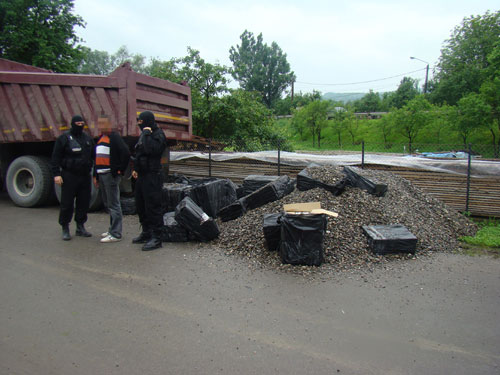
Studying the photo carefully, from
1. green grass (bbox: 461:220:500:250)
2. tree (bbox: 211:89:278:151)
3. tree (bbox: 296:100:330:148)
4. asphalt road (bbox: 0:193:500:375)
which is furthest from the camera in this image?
tree (bbox: 296:100:330:148)

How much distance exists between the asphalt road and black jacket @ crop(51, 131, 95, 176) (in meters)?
1.31

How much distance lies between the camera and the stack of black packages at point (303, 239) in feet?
14.4

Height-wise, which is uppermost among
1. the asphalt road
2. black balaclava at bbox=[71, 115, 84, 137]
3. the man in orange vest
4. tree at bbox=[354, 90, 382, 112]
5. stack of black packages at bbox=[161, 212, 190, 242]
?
tree at bbox=[354, 90, 382, 112]

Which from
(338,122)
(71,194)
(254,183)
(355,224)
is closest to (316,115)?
(338,122)

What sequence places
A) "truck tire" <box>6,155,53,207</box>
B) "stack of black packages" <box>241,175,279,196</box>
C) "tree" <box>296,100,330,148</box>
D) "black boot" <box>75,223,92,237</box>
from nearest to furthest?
"black boot" <box>75,223,92,237</box>, "stack of black packages" <box>241,175,279,196</box>, "truck tire" <box>6,155,53,207</box>, "tree" <box>296,100,330,148</box>

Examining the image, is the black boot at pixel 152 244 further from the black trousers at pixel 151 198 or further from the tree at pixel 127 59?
the tree at pixel 127 59

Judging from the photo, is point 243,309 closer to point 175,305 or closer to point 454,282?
point 175,305

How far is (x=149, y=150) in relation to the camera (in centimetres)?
500

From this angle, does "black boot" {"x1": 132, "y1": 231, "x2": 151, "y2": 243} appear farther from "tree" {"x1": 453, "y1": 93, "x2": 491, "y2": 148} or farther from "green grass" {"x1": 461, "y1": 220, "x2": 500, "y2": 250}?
"tree" {"x1": 453, "y1": 93, "x2": 491, "y2": 148}

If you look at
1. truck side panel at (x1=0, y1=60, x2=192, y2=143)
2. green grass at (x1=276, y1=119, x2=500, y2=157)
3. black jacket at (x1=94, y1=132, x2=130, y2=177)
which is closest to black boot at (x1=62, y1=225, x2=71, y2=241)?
black jacket at (x1=94, y1=132, x2=130, y2=177)

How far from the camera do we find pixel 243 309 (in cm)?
347

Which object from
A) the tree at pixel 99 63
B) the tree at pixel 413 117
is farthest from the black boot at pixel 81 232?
the tree at pixel 99 63

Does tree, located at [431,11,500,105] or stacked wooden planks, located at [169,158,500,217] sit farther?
tree, located at [431,11,500,105]

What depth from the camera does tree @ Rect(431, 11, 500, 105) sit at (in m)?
36.0
